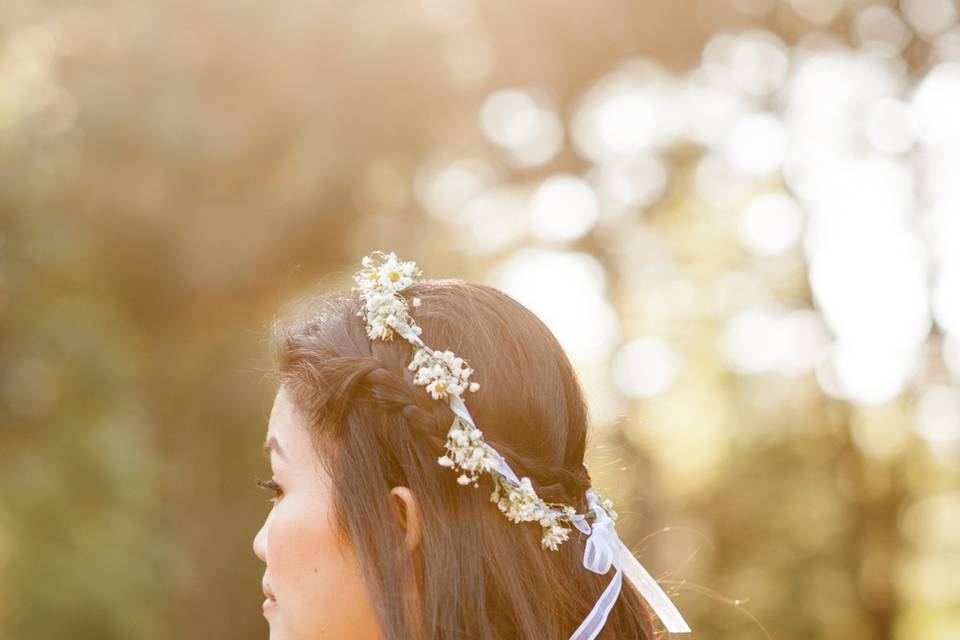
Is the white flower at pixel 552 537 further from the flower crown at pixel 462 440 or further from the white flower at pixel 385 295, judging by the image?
the white flower at pixel 385 295

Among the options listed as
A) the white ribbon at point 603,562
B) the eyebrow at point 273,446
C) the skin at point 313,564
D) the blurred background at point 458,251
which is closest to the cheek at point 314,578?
the skin at point 313,564

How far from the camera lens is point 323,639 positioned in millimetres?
2559

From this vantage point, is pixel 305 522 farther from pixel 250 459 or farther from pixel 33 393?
pixel 250 459

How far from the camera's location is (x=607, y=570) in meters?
2.67

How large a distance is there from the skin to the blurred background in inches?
330

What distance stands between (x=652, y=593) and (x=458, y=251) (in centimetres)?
1598

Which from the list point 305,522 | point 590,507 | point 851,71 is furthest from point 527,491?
point 851,71

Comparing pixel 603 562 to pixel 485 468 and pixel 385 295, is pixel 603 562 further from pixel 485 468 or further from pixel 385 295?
pixel 385 295

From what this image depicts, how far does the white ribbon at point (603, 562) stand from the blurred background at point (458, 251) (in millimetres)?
8335

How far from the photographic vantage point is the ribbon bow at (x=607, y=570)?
2619mm

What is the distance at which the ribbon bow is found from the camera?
103 inches

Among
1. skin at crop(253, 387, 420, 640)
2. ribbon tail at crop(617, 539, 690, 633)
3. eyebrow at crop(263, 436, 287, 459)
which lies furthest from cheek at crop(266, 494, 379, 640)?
ribbon tail at crop(617, 539, 690, 633)

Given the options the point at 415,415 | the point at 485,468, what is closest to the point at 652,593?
the point at 485,468

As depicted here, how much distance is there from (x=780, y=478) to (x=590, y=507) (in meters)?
18.5
